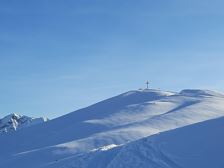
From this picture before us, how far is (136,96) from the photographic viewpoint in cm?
9138

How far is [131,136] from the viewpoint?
185 feet

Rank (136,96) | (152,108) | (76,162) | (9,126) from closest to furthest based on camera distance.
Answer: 1. (76,162)
2. (152,108)
3. (136,96)
4. (9,126)

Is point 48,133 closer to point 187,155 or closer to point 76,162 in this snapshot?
point 76,162

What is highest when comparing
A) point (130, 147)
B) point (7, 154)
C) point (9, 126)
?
point (130, 147)

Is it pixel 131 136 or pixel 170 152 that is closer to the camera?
pixel 170 152

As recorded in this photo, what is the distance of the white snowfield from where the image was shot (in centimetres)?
4059

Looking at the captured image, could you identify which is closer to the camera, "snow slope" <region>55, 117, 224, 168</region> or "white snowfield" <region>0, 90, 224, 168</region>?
"snow slope" <region>55, 117, 224, 168</region>

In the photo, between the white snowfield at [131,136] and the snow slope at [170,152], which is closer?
the snow slope at [170,152]

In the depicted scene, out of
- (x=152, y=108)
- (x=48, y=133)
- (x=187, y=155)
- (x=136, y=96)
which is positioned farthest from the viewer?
(x=136, y=96)

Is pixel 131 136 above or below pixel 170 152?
below

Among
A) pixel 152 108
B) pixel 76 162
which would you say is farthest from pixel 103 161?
pixel 152 108

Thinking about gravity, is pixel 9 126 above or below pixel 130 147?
below

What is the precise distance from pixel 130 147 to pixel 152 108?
121ft

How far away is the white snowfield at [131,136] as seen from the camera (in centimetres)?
4059
